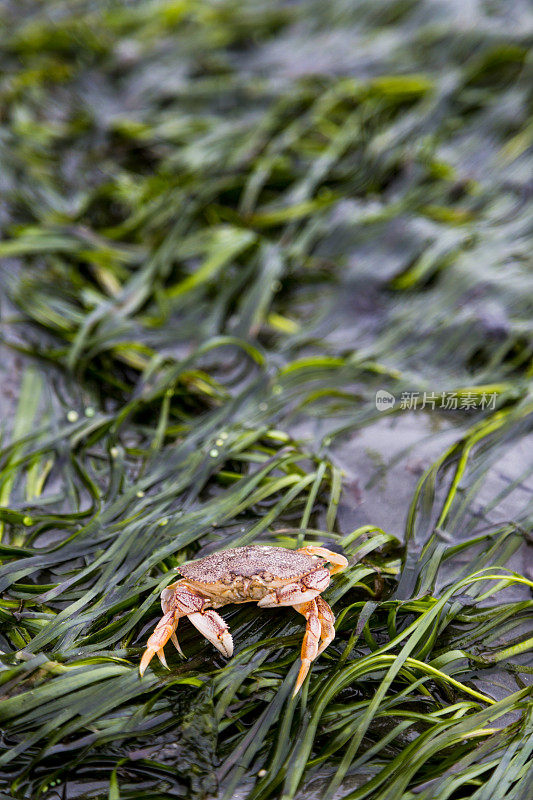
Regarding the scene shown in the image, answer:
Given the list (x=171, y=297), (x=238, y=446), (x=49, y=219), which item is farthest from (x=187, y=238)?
(x=238, y=446)

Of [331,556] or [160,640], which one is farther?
[331,556]

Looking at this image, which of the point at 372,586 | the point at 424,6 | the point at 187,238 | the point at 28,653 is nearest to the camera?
the point at 28,653

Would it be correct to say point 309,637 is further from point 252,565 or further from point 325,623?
point 252,565

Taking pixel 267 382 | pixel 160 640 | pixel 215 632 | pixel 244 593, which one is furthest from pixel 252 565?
pixel 267 382

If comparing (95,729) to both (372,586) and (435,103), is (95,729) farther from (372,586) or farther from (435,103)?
(435,103)

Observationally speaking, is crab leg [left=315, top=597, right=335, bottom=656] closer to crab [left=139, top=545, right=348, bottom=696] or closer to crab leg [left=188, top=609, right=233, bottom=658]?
crab [left=139, top=545, right=348, bottom=696]
